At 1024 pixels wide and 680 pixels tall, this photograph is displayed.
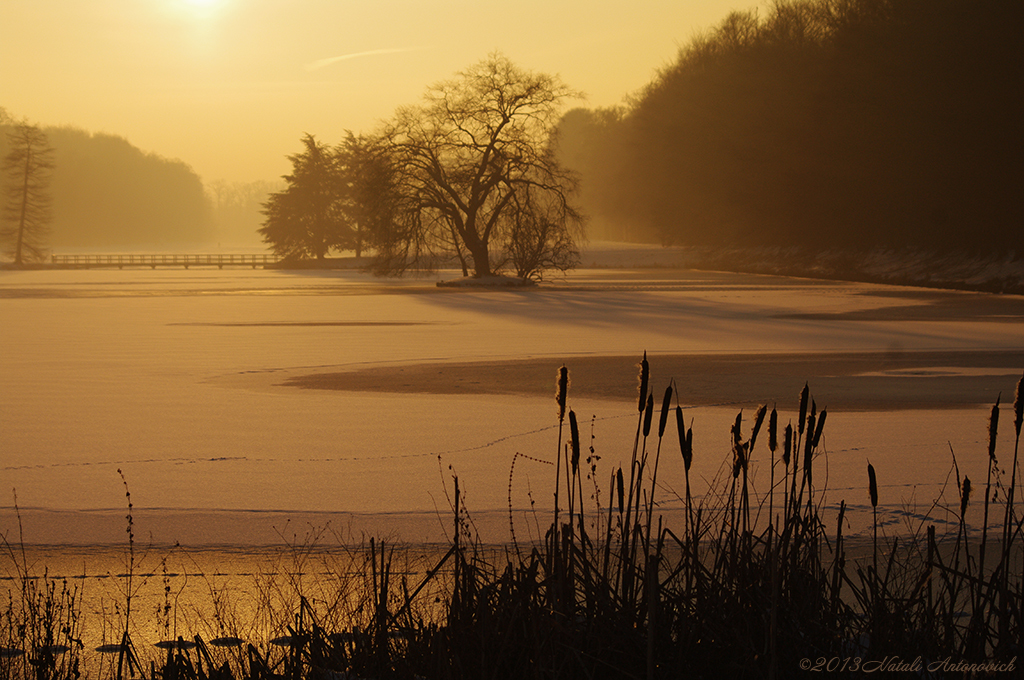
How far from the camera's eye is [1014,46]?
42.5m

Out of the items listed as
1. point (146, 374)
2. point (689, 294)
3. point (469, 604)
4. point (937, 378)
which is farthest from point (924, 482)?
point (689, 294)

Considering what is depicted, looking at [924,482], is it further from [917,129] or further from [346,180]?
[346,180]

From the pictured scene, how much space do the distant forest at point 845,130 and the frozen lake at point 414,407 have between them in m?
20.3

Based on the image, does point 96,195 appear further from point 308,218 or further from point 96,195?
point 308,218

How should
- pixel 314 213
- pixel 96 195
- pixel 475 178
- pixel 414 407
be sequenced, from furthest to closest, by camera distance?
pixel 96 195 → pixel 314 213 → pixel 475 178 → pixel 414 407

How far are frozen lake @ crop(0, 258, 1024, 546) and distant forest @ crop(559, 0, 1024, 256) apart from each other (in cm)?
2028

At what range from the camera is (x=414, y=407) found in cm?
1220

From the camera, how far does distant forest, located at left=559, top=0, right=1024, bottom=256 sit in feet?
145

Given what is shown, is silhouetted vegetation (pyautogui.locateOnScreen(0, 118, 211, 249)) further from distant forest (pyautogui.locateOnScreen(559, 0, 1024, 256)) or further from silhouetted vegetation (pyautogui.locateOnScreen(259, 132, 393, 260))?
distant forest (pyautogui.locateOnScreen(559, 0, 1024, 256))

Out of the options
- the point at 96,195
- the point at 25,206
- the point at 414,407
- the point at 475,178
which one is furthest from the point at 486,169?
the point at 96,195

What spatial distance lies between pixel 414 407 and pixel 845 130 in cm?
4874

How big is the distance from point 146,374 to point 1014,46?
38.0 meters

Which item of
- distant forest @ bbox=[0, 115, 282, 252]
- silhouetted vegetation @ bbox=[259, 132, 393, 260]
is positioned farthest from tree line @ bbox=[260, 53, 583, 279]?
distant forest @ bbox=[0, 115, 282, 252]

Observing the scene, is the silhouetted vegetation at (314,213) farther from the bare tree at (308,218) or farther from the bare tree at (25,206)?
the bare tree at (25,206)
